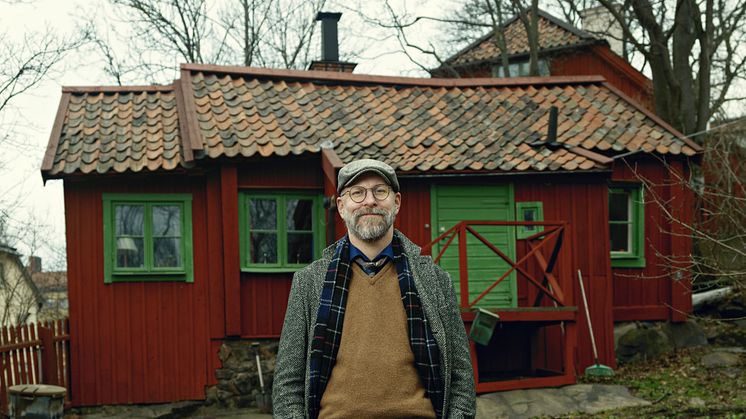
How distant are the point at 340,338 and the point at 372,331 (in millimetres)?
134

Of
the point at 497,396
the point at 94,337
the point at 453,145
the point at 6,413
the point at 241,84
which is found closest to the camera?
the point at 6,413

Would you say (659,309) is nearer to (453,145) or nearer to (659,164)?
(659,164)

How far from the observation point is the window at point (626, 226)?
13.9 m

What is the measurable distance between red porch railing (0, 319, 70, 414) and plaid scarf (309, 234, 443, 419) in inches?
316

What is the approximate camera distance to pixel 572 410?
10664mm

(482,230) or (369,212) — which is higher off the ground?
(369,212)

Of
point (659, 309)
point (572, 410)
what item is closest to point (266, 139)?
point (572, 410)

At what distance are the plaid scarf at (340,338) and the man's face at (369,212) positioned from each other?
20 cm

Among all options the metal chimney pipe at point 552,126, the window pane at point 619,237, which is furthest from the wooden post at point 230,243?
the window pane at point 619,237

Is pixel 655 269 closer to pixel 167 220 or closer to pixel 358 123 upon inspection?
pixel 358 123

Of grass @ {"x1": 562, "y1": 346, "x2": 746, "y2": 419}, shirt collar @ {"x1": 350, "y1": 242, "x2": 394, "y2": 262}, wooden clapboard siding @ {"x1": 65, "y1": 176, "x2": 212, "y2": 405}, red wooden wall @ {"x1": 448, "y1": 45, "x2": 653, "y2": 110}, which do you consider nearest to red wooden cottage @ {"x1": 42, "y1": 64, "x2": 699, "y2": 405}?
wooden clapboard siding @ {"x1": 65, "y1": 176, "x2": 212, "y2": 405}

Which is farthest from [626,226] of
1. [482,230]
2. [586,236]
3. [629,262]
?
[482,230]

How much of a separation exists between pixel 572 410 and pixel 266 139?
17.6 ft

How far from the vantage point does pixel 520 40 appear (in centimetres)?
2519
